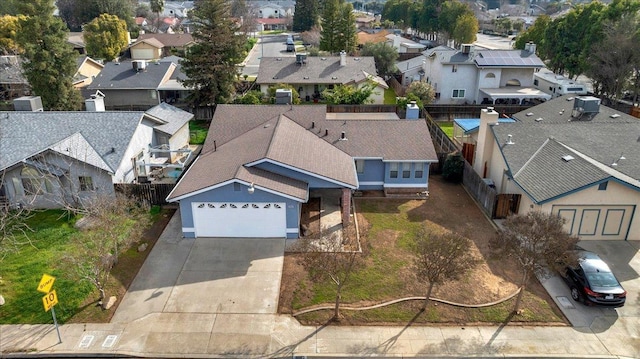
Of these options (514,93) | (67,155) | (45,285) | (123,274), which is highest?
(67,155)

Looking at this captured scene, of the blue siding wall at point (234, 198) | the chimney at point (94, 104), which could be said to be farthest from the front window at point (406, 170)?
the chimney at point (94, 104)

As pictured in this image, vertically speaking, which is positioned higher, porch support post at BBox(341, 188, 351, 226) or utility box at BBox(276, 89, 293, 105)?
utility box at BBox(276, 89, 293, 105)

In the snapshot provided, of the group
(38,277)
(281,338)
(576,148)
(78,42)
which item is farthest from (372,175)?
(78,42)

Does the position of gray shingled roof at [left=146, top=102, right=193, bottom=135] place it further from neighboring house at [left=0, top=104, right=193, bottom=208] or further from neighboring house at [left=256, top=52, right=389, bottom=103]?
neighboring house at [left=256, top=52, right=389, bottom=103]

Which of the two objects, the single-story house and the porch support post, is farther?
the single-story house

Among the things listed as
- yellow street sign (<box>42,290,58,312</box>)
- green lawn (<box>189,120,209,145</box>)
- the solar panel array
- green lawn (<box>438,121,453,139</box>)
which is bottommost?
green lawn (<box>189,120,209,145</box>)

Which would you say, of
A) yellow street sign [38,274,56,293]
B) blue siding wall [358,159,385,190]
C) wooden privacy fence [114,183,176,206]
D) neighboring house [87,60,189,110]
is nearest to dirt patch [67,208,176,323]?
wooden privacy fence [114,183,176,206]

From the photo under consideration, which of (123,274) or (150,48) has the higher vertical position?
(150,48)

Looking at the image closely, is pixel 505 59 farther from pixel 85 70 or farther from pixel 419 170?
pixel 85 70
